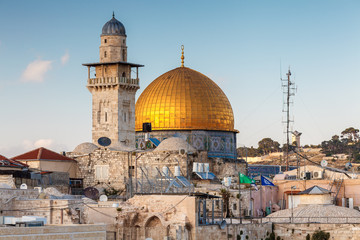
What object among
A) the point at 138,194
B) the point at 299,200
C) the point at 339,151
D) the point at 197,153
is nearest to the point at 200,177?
the point at 197,153

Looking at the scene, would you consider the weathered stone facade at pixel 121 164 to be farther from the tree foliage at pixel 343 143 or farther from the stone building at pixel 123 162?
the tree foliage at pixel 343 143

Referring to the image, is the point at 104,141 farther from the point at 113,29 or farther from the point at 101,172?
the point at 113,29

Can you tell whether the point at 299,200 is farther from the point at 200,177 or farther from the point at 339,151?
the point at 339,151

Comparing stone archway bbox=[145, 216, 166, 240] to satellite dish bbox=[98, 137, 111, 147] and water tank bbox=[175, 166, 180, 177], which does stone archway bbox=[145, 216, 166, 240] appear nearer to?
water tank bbox=[175, 166, 180, 177]

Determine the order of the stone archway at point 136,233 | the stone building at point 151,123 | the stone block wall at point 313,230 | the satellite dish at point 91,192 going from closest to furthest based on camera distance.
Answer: the stone archway at point 136,233
the stone block wall at point 313,230
the satellite dish at point 91,192
the stone building at point 151,123

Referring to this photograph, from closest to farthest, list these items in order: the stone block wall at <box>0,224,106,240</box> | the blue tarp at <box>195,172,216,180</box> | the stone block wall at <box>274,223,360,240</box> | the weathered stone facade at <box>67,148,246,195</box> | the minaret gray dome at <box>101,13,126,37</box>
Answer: the stone block wall at <box>0,224,106,240</box> < the stone block wall at <box>274,223,360,240</box> < the weathered stone facade at <box>67,148,246,195</box> < the blue tarp at <box>195,172,216,180</box> < the minaret gray dome at <box>101,13,126,37</box>

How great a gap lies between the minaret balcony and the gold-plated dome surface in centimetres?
495

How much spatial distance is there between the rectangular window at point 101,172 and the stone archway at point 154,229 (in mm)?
15012

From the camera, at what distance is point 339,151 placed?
117750 millimetres

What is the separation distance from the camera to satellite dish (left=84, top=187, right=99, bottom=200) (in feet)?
177

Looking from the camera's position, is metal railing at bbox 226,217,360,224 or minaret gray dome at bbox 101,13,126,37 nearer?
metal railing at bbox 226,217,360,224

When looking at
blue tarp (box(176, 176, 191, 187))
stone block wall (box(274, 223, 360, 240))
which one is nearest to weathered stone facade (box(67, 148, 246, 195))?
blue tarp (box(176, 176, 191, 187))

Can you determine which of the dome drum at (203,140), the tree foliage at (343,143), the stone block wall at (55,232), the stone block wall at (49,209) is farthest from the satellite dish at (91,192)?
the tree foliage at (343,143)

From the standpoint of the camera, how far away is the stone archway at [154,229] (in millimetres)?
42812
